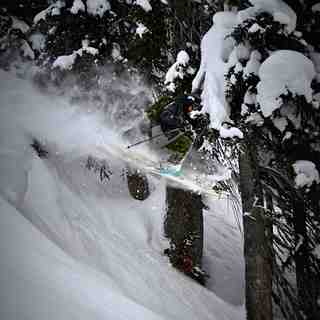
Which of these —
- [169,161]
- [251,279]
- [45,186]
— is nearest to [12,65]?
[45,186]

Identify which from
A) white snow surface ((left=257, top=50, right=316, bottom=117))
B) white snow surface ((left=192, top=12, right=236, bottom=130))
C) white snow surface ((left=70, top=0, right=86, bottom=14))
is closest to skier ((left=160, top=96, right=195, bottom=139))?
white snow surface ((left=192, top=12, right=236, bottom=130))

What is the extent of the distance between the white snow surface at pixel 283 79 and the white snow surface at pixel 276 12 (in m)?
0.41

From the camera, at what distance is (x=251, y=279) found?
4.86 metres

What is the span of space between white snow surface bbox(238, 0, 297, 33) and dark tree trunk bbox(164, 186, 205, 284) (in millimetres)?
4054

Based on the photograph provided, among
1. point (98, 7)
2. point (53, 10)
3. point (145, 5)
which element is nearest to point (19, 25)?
point (53, 10)

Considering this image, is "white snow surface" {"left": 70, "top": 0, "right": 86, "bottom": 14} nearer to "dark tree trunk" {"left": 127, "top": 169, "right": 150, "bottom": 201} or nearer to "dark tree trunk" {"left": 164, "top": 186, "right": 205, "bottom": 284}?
"dark tree trunk" {"left": 127, "top": 169, "right": 150, "bottom": 201}

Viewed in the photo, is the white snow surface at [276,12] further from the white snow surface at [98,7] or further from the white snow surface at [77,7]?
the white snow surface at [77,7]

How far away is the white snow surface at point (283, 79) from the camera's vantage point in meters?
3.76

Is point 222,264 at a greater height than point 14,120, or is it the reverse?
point 14,120

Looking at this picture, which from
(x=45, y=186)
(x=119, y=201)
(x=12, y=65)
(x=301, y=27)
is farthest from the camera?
(x=12, y=65)

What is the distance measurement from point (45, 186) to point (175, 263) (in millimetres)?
3353

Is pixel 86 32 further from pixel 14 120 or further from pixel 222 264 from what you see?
pixel 222 264

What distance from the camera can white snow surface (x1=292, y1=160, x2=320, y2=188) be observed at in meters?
4.35

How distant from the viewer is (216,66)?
4.39m
